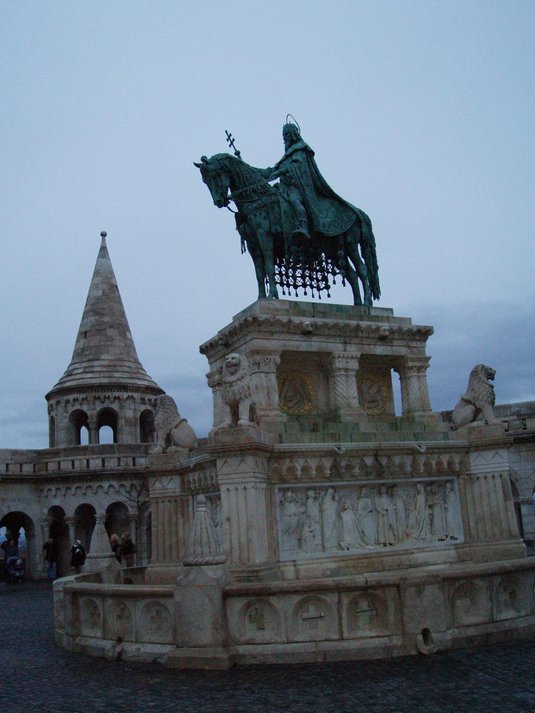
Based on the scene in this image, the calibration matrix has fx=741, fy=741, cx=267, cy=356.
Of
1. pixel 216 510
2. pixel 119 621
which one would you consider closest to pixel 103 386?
pixel 216 510

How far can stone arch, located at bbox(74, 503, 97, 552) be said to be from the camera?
32281 mm

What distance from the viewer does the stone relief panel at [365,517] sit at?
12062mm

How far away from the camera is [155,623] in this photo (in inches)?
372

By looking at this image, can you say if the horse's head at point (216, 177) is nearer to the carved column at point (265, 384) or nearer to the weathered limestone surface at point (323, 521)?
the weathered limestone surface at point (323, 521)

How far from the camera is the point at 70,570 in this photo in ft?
105

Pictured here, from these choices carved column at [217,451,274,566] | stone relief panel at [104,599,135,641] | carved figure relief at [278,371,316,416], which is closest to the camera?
stone relief panel at [104,599,135,641]

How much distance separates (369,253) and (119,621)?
32.6ft

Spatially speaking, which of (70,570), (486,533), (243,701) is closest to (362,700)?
(243,701)

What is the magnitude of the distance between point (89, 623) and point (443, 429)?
7814 millimetres

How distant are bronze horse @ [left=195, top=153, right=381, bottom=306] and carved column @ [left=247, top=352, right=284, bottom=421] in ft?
5.23

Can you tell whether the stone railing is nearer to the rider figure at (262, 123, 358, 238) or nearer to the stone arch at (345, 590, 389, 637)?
the rider figure at (262, 123, 358, 238)

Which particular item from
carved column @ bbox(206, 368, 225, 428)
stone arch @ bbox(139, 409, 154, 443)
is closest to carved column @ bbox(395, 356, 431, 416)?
carved column @ bbox(206, 368, 225, 428)

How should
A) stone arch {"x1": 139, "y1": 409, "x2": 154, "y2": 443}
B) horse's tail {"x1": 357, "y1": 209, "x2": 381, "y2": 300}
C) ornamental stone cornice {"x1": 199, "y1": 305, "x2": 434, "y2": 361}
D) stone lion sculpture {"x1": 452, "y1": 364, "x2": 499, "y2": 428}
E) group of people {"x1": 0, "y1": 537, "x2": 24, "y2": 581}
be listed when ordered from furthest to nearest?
stone arch {"x1": 139, "y1": 409, "x2": 154, "y2": 443}, group of people {"x1": 0, "y1": 537, "x2": 24, "y2": 581}, horse's tail {"x1": 357, "y1": 209, "x2": 381, "y2": 300}, ornamental stone cornice {"x1": 199, "y1": 305, "x2": 434, "y2": 361}, stone lion sculpture {"x1": 452, "y1": 364, "x2": 499, "y2": 428}

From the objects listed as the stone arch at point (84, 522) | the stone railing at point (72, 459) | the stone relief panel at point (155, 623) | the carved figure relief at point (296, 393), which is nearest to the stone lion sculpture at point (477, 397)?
the carved figure relief at point (296, 393)
